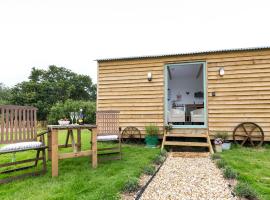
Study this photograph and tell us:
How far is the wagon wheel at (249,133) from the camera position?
5207 mm

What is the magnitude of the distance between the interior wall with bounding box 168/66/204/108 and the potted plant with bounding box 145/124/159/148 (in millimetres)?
4191

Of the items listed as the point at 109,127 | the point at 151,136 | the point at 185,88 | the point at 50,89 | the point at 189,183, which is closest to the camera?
the point at 189,183

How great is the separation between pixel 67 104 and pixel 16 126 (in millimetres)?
12437

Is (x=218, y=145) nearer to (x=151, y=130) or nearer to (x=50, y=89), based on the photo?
(x=151, y=130)

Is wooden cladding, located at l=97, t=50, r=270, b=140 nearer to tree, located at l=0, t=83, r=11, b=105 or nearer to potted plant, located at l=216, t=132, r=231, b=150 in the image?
potted plant, located at l=216, t=132, r=231, b=150

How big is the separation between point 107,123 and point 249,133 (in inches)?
147

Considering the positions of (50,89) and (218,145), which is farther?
(50,89)

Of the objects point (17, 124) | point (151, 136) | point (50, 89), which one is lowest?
point (151, 136)

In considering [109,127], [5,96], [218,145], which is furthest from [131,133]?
[5,96]

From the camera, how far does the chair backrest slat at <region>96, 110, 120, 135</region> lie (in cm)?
400

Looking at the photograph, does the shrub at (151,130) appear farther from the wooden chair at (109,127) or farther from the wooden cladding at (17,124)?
the wooden cladding at (17,124)

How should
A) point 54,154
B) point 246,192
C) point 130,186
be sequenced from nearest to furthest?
point 246,192 → point 130,186 → point 54,154

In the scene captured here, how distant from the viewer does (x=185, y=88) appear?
994 centimetres

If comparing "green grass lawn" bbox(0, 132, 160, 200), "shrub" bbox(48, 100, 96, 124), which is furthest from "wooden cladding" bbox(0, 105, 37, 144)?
"shrub" bbox(48, 100, 96, 124)
